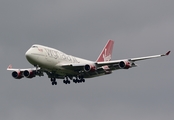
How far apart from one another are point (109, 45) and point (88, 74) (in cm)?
1684

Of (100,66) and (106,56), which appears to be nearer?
(100,66)

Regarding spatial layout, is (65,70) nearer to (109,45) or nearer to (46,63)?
(46,63)

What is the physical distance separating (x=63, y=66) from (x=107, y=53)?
1954 centimetres

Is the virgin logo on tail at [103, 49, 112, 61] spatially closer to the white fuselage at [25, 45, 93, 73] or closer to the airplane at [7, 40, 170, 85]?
the airplane at [7, 40, 170, 85]

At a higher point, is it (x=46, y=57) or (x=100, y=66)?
(x=46, y=57)

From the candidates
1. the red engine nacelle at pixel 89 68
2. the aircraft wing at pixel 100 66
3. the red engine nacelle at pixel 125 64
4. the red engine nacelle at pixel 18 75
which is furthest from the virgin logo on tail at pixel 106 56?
the red engine nacelle at pixel 18 75

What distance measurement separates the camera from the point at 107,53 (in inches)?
4828

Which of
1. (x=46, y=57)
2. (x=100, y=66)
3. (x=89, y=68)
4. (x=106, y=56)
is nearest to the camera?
(x=46, y=57)

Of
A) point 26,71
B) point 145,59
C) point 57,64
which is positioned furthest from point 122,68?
point 26,71

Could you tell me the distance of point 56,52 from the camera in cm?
10544

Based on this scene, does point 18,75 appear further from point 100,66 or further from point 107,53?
point 107,53

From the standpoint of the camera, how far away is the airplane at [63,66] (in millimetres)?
102500

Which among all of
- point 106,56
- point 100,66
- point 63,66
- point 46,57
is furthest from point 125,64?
point 106,56

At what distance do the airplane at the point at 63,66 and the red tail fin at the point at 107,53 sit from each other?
728 centimetres
